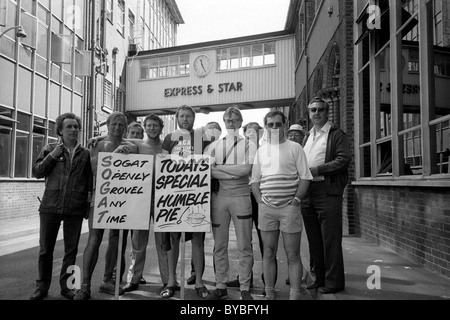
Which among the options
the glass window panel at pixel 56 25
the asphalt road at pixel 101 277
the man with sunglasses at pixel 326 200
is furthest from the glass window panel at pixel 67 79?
the man with sunglasses at pixel 326 200

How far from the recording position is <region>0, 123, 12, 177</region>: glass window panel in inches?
452

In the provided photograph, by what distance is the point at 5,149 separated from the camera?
11.6m

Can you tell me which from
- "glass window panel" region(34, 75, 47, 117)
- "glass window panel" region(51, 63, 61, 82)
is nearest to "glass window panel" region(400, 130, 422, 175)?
"glass window panel" region(34, 75, 47, 117)

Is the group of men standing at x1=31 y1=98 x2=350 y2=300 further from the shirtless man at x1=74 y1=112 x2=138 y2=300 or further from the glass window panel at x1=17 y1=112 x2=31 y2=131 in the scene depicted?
the glass window panel at x1=17 y1=112 x2=31 y2=131

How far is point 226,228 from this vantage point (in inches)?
166

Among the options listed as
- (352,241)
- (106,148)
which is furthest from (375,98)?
(106,148)

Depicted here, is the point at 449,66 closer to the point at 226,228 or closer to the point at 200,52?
the point at 226,228

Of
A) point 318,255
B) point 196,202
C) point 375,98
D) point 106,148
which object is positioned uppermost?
point 375,98

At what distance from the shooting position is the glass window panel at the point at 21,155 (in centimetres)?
1222

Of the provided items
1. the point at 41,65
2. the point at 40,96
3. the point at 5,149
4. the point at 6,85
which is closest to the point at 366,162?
the point at 5,149

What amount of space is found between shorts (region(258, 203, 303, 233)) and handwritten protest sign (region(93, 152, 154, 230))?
48.4 inches

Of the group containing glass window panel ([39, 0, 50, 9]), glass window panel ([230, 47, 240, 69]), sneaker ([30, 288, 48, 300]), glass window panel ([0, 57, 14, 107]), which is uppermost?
glass window panel ([230, 47, 240, 69])
